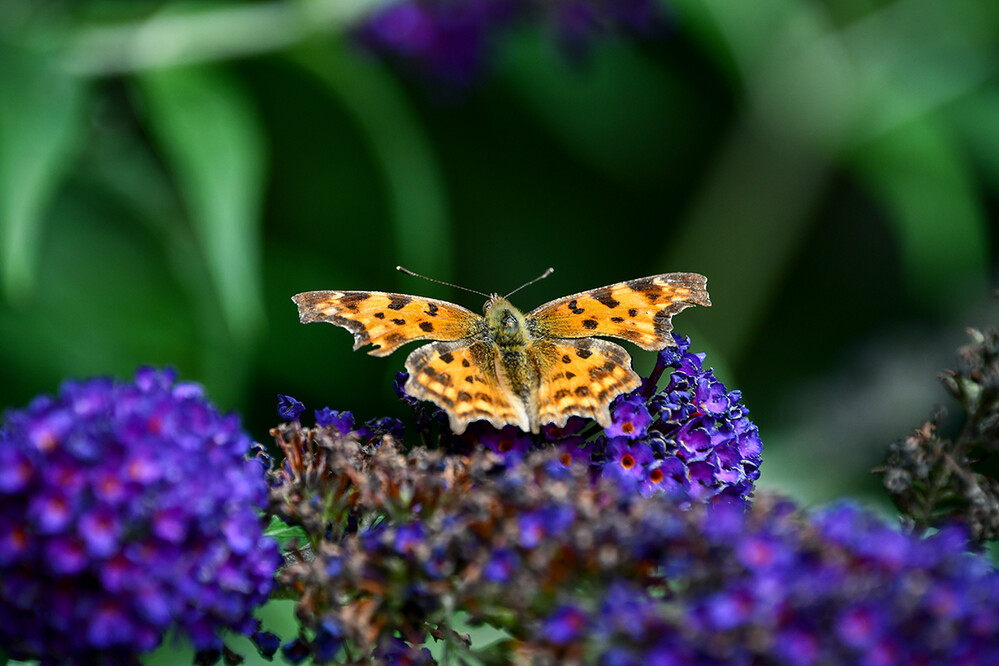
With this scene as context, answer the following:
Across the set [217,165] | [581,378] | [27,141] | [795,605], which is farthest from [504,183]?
[795,605]

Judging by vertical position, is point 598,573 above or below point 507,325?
below

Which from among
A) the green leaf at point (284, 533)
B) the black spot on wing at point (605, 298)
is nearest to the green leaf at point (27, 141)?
the green leaf at point (284, 533)

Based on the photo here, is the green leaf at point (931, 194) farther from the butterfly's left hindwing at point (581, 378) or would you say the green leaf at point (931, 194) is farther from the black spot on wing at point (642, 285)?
the butterfly's left hindwing at point (581, 378)

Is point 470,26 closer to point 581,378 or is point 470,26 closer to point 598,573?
point 581,378

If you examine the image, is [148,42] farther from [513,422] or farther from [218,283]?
[513,422]

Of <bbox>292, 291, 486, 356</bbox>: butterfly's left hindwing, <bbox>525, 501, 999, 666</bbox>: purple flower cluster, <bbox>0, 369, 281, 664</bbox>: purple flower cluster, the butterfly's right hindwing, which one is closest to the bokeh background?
<bbox>292, 291, 486, 356</bbox>: butterfly's left hindwing

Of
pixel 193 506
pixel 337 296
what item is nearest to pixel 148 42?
pixel 337 296
